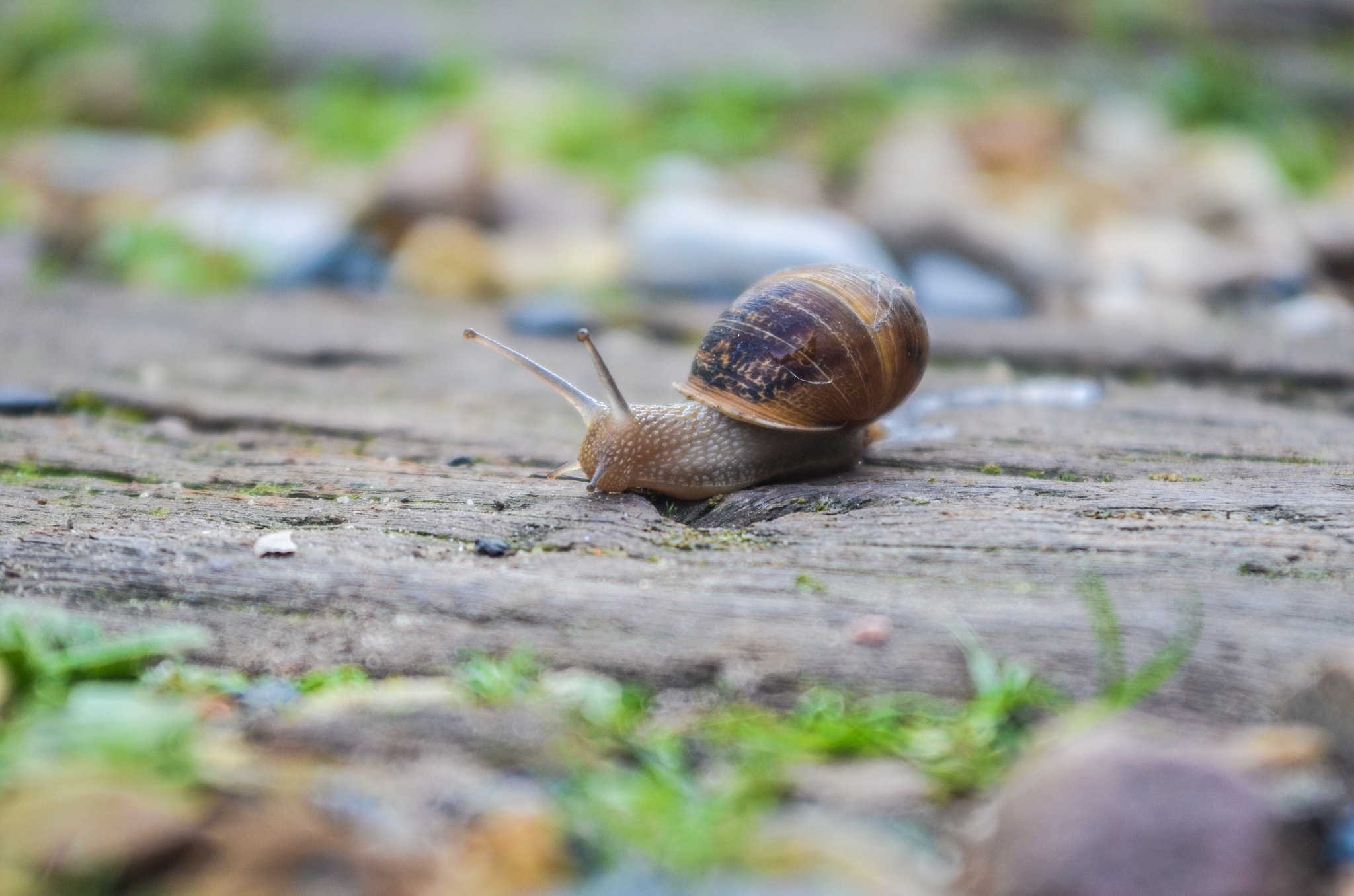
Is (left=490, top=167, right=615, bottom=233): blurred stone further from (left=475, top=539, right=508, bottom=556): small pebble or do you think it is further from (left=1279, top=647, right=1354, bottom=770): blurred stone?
(left=1279, top=647, right=1354, bottom=770): blurred stone

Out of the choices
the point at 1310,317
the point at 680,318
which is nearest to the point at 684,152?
the point at 680,318

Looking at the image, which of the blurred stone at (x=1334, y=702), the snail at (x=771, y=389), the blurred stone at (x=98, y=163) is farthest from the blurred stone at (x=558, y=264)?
the blurred stone at (x=1334, y=702)

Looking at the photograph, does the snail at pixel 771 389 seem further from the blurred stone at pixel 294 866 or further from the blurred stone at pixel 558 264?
the blurred stone at pixel 558 264

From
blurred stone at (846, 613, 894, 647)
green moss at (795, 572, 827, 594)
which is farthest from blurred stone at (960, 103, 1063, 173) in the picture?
blurred stone at (846, 613, 894, 647)

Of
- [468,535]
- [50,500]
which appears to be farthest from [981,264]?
[50,500]

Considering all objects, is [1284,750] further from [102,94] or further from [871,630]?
[102,94]

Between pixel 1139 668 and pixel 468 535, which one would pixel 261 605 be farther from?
pixel 1139 668
